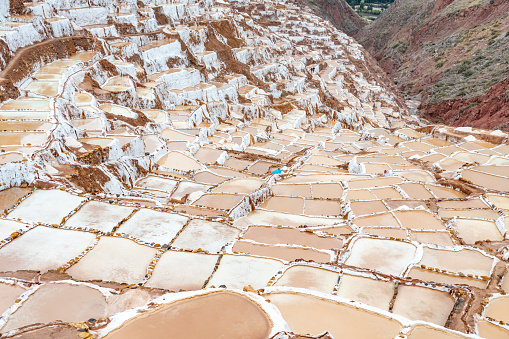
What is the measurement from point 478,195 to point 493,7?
46644mm

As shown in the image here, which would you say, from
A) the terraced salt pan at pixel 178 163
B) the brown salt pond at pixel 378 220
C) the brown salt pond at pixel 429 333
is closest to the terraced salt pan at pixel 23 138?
the terraced salt pan at pixel 178 163

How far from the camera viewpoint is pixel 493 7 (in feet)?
163

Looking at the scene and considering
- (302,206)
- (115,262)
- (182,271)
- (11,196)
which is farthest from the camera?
(302,206)

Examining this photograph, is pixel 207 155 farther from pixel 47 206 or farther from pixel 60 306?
pixel 60 306

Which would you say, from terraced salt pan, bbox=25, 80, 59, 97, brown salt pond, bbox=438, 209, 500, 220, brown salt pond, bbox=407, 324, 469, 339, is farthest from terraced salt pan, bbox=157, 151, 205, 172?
brown salt pond, bbox=407, 324, 469, 339

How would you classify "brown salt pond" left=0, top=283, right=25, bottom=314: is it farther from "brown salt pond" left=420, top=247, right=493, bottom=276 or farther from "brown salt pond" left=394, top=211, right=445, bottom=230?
"brown salt pond" left=394, top=211, right=445, bottom=230

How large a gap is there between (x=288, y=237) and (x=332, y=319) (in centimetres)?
452

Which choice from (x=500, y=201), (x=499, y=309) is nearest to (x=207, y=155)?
(x=500, y=201)

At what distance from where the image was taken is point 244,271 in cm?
795

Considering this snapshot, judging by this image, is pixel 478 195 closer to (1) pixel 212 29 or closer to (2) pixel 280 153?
(2) pixel 280 153

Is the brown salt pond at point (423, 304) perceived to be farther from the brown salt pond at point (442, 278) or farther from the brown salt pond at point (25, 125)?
the brown salt pond at point (25, 125)

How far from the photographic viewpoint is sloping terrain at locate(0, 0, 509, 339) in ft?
19.8

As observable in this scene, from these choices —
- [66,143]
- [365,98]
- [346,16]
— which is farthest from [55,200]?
[346,16]

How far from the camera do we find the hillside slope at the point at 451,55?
120 ft
